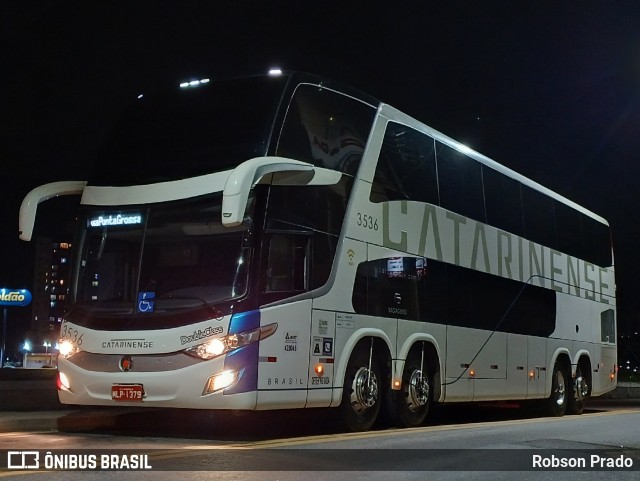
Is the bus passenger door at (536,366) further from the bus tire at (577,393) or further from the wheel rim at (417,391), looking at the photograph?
the wheel rim at (417,391)

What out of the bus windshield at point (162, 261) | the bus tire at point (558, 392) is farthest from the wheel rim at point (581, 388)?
the bus windshield at point (162, 261)

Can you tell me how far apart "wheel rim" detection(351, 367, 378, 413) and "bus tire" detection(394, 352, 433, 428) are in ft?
2.39

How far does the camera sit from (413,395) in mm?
13594

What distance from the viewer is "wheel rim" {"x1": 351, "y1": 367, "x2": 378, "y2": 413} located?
12.2 meters

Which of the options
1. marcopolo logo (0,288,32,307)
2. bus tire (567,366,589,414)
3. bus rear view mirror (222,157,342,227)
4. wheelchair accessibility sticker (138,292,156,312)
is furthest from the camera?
marcopolo logo (0,288,32,307)

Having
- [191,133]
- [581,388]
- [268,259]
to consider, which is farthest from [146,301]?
[581,388]

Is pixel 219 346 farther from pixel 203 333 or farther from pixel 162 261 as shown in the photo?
pixel 162 261

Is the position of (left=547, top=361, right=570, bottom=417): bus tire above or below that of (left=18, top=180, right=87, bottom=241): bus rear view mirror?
below

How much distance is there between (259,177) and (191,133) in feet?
5.75

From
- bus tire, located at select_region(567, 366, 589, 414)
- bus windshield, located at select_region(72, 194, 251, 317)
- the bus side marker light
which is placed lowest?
bus tire, located at select_region(567, 366, 589, 414)

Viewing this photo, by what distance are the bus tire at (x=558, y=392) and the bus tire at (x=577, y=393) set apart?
0.17 metres

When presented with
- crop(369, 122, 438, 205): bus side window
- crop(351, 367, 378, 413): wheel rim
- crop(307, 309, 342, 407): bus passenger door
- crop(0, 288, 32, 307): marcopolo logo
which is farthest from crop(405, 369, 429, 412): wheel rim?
crop(0, 288, 32, 307): marcopolo logo

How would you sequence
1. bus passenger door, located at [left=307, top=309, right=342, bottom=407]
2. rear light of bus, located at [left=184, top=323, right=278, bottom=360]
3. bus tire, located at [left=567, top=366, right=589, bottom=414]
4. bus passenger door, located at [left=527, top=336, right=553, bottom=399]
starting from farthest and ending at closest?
bus tire, located at [left=567, top=366, right=589, bottom=414] → bus passenger door, located at [left=527, top=336, right=553, bottom=399] → bus passenger door, located at [left=307, top=309, right=342, bottom=407] → rear light of bus, located at [left=184, top=323, right=278, bottom=360]

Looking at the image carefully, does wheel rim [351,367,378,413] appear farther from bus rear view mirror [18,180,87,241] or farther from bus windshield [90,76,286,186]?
bus rear view mirror [18,180,87,241]
